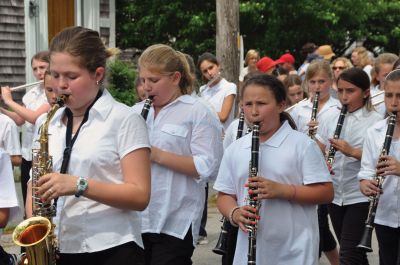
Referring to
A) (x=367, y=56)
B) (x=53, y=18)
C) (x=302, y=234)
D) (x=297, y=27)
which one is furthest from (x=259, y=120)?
(x=297, y=27)

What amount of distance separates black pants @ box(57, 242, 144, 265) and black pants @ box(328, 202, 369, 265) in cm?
267

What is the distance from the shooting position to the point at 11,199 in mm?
4141

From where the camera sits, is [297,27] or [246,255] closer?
[246,255]

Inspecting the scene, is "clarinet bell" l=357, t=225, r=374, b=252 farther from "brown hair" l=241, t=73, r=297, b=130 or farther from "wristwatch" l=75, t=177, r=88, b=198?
"wristwatch" l=75, t=177, r=88, b=198

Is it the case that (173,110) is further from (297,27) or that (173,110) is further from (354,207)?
(297,27)

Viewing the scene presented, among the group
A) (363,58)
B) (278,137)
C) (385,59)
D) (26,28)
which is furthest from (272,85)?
(26,28)

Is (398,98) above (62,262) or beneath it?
above

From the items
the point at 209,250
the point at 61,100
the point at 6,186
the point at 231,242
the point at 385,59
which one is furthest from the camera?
the point at 385,59

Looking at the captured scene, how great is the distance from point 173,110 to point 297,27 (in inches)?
635

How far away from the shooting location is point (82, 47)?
377 cm

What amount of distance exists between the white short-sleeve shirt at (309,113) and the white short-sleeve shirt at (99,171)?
3474 millimetres

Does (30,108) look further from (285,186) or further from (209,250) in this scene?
(285,186)

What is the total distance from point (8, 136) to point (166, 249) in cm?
253

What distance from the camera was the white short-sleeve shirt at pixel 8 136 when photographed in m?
6.97
